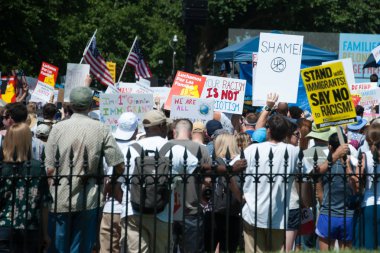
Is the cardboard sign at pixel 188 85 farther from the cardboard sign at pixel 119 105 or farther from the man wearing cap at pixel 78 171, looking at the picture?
the man wearing cap at pixel 78 171

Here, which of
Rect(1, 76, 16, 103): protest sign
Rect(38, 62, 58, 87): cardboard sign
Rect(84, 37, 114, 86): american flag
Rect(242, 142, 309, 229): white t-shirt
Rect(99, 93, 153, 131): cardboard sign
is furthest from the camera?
Rect(1, 76, 16, 103): protest sign

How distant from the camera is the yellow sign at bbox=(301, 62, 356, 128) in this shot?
9.66m

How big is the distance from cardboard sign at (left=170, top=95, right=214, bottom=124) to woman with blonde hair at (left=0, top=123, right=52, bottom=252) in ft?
21.1

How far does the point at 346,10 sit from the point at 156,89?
104ft

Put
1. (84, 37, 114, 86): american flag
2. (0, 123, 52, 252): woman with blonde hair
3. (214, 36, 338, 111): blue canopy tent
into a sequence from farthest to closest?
(214, 36, 338, 111): blue canopy tent, (84, 37, 114, 86): american flag, (0, 123, 52, 252): woman with blonde hair

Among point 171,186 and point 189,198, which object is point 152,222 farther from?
point 189,198

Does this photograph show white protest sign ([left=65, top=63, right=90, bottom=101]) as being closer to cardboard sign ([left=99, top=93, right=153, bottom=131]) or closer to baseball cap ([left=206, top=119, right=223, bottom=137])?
cardboard sign ([left=99, top=93, right=153, bottom=131])

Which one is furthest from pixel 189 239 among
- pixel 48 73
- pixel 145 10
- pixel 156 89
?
pixel 145 10

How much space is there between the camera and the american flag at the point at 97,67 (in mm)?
19281

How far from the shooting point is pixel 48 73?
21.9 m

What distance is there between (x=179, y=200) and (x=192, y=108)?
5.14 m

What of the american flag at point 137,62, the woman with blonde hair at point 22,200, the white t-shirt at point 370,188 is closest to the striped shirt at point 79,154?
the woman with blonde hair at point 22,200

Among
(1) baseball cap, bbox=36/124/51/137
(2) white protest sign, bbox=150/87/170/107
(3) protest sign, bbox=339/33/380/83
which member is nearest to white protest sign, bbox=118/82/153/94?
(2) white protest sign, bbox=150/87/170/107

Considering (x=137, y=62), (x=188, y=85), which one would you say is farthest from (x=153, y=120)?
(x=137, y=62)
